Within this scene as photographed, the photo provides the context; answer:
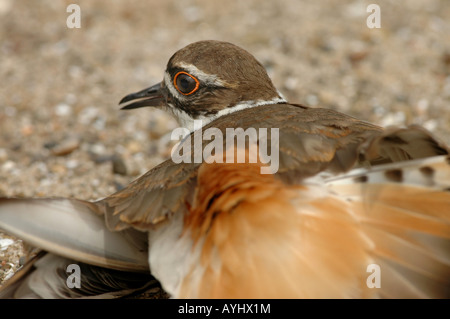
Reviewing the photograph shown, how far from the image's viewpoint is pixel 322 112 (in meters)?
3.16

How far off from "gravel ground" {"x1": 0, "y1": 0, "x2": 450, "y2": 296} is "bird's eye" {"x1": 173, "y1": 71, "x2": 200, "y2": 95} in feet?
3.94

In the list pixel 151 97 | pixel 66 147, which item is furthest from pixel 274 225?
pixel 66 147

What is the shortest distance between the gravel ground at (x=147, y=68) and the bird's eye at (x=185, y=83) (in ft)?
3.94

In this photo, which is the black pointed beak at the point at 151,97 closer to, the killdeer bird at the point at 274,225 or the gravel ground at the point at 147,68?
the gravel ground at the point at 147,68

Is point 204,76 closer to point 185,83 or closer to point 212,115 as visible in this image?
point 185,83

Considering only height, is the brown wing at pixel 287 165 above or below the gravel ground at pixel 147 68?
below

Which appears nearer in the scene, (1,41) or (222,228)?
(222,228)

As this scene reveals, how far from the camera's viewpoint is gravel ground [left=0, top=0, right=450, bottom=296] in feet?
16.6

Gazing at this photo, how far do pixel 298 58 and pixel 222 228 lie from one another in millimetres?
4407

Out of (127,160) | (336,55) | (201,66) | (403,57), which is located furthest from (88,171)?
(403,57)

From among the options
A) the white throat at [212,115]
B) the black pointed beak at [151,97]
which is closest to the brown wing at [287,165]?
the white throat at [212,115]

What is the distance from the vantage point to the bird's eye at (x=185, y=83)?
3.75 meters

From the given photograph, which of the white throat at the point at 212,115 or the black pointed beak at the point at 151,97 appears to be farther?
the black pointed beak at the point at 151,97

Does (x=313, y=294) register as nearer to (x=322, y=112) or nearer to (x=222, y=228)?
(x=222, y=228)
